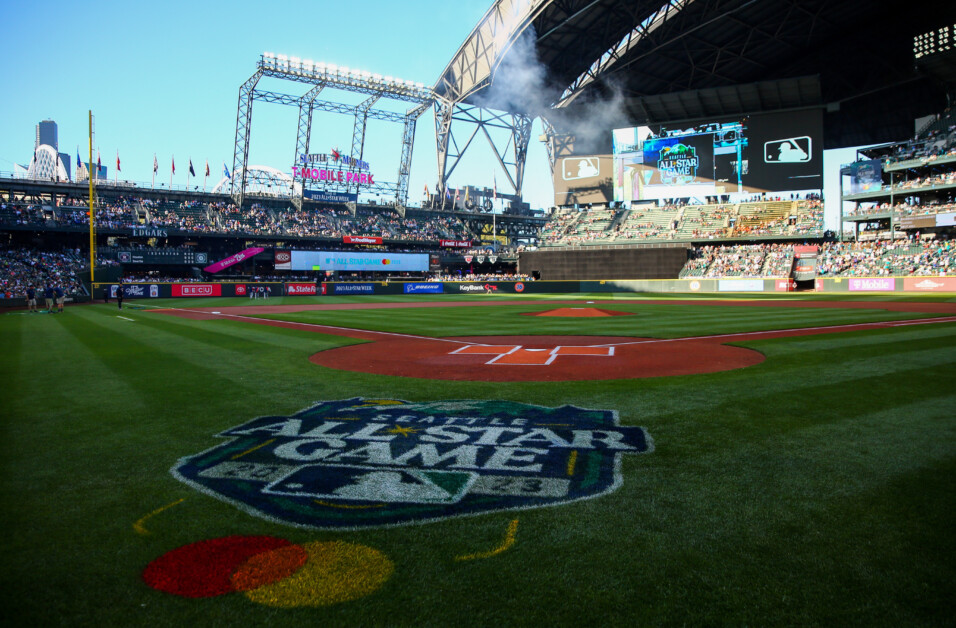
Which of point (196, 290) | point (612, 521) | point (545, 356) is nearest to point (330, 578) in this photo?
point (612, 521)

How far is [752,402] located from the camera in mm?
6414

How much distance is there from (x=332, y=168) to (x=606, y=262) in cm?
3390

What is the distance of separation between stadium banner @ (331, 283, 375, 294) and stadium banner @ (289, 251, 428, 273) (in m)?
8.49

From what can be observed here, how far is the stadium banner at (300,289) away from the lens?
48.1m

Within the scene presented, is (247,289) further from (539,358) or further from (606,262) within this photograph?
(539,358)

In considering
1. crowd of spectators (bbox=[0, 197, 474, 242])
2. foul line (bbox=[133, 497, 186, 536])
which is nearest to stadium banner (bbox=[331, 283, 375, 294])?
crowd of spectators (bbox=[0, 197, 474, 242])

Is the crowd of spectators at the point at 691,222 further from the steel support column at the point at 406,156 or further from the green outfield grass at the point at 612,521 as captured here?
the green outfield grass at the point at 612,521

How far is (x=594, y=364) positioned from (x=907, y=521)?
655 cm

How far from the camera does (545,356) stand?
1087 centimetres

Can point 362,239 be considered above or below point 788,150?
below

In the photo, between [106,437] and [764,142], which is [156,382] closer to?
[106,437]

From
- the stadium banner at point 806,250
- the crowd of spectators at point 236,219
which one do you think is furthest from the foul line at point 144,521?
the crowd of spectators at point 236,219

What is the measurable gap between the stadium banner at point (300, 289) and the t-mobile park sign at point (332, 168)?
61.6ft

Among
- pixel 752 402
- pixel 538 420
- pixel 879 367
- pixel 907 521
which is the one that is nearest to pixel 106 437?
pixel 538 420
